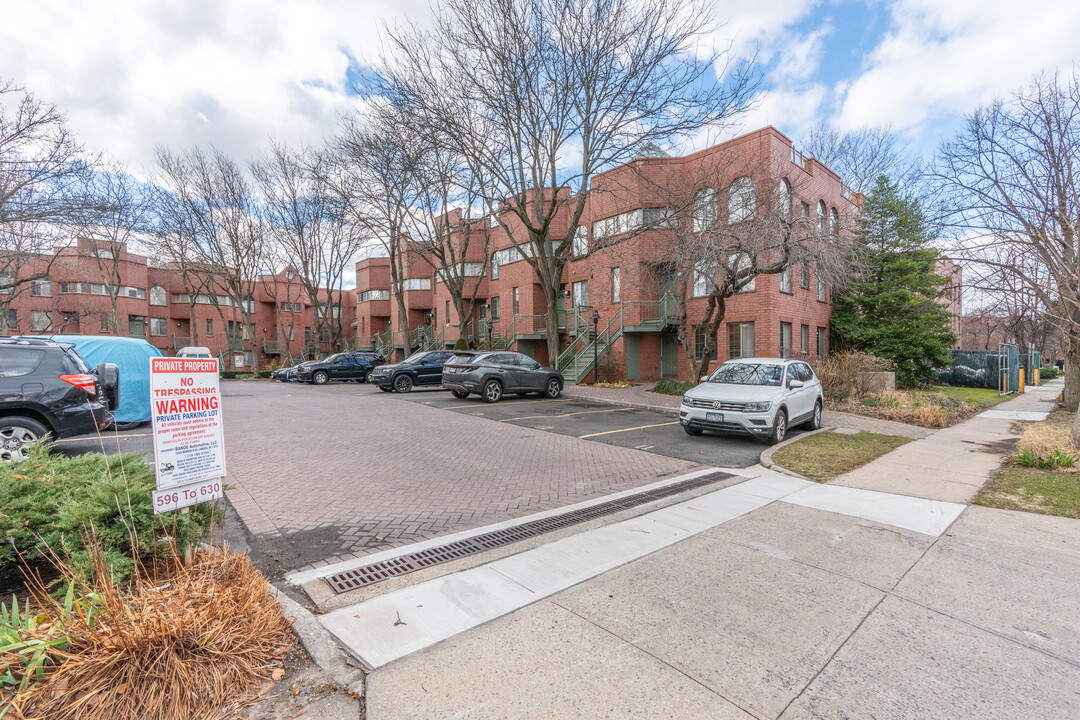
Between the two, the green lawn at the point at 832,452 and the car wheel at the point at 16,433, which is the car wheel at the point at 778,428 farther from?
the car wheel at the point at 16,433

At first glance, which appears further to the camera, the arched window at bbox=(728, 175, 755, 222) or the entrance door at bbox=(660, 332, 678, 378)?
the entrance door at bbox=(660, 332, 678, 378)

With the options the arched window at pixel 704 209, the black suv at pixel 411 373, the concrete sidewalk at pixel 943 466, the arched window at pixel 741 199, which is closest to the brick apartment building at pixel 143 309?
the black suv at pixel 411 373

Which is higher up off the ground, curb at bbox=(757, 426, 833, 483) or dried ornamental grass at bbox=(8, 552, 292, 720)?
dried ornamental grass at bbox=(8, 552, 292, 720)

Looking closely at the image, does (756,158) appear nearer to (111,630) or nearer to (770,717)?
(770,717)

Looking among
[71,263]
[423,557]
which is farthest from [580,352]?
[71,263]

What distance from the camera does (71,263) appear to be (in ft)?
123

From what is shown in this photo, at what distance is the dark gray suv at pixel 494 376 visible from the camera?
15602 mm

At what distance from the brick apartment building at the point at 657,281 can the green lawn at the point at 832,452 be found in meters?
5.62

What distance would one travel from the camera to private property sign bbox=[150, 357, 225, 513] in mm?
2951

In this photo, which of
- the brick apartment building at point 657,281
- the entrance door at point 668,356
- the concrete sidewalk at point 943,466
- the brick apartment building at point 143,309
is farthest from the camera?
the brick apartment building at point 143,309

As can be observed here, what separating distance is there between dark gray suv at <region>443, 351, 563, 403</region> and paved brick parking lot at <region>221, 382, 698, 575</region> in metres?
3.97

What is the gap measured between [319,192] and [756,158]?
24091 mm

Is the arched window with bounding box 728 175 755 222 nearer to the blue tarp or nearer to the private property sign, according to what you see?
the private property sign

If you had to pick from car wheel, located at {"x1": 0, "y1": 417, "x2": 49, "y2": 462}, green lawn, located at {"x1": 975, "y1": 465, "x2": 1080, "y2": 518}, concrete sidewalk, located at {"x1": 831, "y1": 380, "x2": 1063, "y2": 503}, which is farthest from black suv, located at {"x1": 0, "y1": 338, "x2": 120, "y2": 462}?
green lawn, located at {"x1": 975, "y1": 465, "x2": 1080, "y2": 518}
